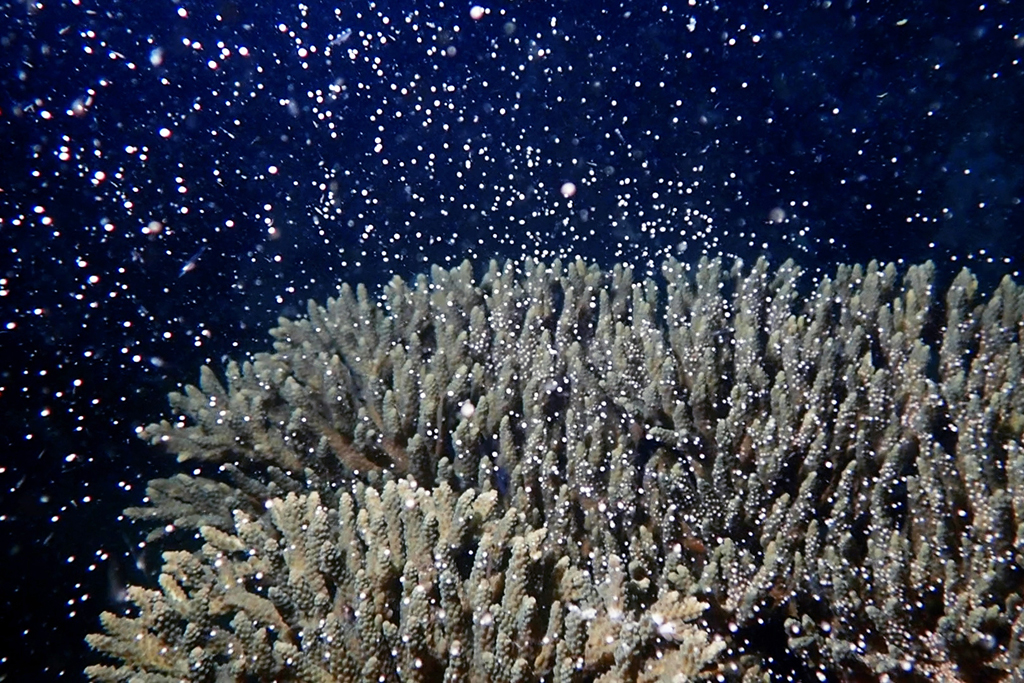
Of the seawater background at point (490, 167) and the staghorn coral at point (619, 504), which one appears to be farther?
the seawater background at point (490, 167)

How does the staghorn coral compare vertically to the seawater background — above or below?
below

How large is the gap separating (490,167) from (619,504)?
28.7ft

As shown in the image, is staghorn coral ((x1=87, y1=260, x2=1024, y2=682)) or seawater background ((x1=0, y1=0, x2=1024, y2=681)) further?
seawater background ((x1=0, y1=0, x2=1024, y2=681))

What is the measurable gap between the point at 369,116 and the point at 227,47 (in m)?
5.03

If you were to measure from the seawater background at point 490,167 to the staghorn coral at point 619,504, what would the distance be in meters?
2.79

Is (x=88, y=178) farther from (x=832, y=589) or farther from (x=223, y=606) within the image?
(x=832, y=589)

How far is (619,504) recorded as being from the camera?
105 inches

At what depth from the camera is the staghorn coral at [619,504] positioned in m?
2.21

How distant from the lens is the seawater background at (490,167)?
6.88m

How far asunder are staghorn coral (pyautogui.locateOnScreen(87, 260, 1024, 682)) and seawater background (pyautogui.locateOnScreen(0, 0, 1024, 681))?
9.16 feet

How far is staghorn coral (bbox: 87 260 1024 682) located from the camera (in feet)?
7.24

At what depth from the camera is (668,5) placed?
1138cm

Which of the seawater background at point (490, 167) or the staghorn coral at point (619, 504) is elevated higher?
the seawater background at point (490, 167)

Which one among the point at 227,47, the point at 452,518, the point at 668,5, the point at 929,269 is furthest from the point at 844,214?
the point at 227,47
